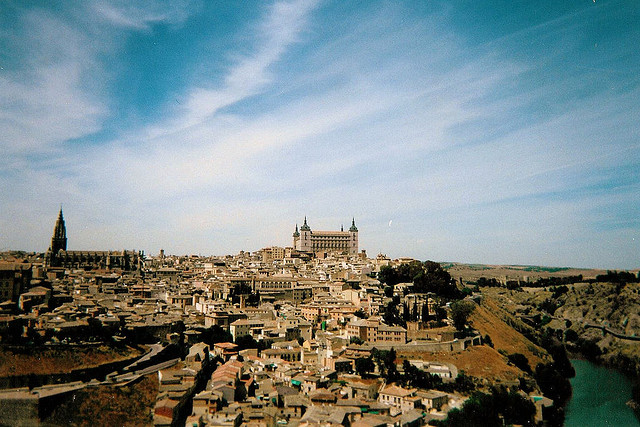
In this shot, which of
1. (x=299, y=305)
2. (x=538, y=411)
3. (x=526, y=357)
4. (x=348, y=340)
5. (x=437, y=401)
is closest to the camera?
(x=437, y=401)

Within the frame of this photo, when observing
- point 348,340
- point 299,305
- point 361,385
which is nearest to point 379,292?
point 299,305

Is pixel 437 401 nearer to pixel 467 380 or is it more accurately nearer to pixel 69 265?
pixel 467 380

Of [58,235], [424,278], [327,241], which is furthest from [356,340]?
[327,241]

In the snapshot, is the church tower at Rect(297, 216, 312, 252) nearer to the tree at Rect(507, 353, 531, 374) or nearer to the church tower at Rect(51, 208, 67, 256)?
the church tower at Rect(51, 208, 67, 256)

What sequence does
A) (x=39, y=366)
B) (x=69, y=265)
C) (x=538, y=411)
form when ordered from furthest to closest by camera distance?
(x=69, y=265), (x=538, y=411), (x=39, y=366)

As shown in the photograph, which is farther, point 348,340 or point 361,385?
point 348,340

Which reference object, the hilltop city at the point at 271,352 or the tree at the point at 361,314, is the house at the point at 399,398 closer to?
the hilltop city at the point at 271,352

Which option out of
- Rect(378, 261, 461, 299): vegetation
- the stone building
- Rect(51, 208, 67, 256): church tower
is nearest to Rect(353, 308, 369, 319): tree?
Rect(378, 261, 461, 299): vegetation
